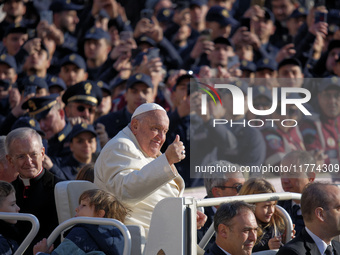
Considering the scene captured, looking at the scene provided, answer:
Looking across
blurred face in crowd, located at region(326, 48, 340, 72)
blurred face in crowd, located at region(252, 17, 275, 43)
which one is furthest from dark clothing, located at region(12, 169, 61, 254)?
blurred face in crowd, located at region(252, 17, 275, 43)

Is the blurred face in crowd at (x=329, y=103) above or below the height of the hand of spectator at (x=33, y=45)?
below

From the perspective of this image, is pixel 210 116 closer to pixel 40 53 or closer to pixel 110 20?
pixel 40 53

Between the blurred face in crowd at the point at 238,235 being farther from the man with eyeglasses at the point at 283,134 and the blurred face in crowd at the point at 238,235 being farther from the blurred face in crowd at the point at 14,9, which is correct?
the blurred face in crowd at the point at 14,9

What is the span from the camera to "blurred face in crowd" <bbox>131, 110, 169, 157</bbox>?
16.7 feet

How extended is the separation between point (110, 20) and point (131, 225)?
7.27 m

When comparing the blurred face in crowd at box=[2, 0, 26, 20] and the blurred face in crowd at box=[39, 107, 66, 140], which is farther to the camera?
the blurred face in crowd at box=[2, 0, 26, 20]

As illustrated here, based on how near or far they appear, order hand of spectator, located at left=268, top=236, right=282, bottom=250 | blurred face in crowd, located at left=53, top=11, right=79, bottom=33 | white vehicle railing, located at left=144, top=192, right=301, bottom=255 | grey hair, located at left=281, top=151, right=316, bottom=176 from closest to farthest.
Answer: white vehicle railing, located at left=144, top=192, right=301, bottom=255
hand of spectator, located at left=268, top=236, right=282, bottom=250
grey hair, located at left=281, top=151, right=316, bottom=176
blurred face in crowd, located at left=53, top=11, right=79, bottom=33

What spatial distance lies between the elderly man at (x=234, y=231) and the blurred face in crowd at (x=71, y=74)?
17.2 ft

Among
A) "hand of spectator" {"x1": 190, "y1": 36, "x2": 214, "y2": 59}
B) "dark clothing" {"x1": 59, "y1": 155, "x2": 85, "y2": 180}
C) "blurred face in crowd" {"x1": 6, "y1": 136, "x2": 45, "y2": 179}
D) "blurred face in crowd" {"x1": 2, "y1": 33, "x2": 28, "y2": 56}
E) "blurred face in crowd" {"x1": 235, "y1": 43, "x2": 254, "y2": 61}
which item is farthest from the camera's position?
"blurred face in crowd" {"x1": 235, "y1": 43, "x2": 254, "y2": 61}

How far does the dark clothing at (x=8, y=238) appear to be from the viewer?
4641mm

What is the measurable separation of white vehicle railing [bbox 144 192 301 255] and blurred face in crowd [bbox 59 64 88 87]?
5335mm

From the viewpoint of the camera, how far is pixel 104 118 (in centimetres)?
795

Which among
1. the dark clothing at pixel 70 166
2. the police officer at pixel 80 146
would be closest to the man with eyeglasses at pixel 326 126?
the police officer at pixel 80 146

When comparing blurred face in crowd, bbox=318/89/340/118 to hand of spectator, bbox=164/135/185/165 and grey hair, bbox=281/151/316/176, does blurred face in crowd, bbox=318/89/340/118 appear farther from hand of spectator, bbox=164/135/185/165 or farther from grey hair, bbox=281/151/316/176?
hand of spectator, bbox=164/135/185/165
